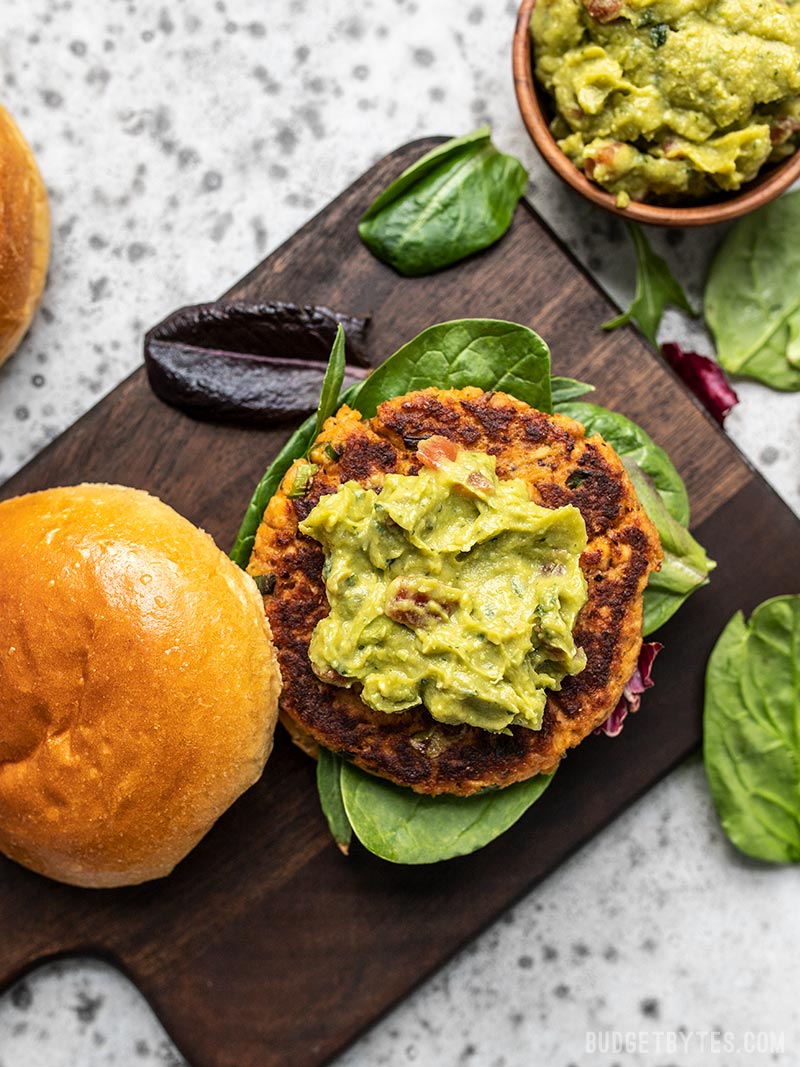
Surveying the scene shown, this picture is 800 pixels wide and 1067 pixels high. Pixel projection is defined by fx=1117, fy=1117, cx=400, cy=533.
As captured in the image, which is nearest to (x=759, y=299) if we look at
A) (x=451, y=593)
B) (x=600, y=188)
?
(x=600, y=188)

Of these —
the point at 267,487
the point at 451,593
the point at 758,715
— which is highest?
the point at 267,487

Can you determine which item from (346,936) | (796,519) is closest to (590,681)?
(796,519)

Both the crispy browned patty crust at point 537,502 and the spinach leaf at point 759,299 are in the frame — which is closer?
the crispy browned patty crust at point 537,502

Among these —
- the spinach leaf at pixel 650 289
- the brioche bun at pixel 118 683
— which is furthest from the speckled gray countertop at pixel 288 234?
the brioche bun at pixel 118 683

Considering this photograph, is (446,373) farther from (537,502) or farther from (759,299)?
(759,299)

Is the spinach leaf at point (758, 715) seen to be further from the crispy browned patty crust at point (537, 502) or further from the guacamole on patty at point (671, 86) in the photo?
the guacamole on patty at point (671, 86)

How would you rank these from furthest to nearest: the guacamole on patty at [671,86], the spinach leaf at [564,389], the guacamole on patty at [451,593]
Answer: the spinach leaf at [564,389] < the guacamole on patty at [671,86] < the guacamole on patty at [451,593]

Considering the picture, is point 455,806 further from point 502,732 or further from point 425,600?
point 425,600
